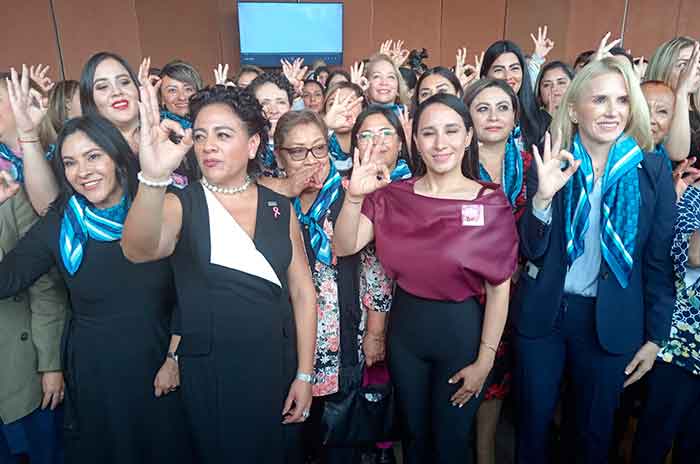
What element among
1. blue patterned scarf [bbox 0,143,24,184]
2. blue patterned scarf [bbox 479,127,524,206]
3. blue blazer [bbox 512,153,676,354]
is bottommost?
blue blazer [bbox 512,153,676,354]

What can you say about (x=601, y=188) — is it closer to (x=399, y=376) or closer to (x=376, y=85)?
(x=399, y=376)

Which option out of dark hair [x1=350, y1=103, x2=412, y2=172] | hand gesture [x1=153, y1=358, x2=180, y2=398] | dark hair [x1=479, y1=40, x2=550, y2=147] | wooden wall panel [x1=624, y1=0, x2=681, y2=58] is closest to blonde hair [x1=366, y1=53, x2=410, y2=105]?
dark hair [x1=479, y1=40, x2=550, y2=147]

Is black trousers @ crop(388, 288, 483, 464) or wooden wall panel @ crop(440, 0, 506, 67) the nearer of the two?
black trousers @ crop(388, 288, 483, 464)

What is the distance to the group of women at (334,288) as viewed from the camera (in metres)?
1.62

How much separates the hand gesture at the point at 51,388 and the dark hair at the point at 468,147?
1658mm

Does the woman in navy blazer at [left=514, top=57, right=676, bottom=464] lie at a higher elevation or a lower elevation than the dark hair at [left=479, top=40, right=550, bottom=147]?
lower

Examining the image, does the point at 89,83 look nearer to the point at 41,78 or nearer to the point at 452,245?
the point at 41,78

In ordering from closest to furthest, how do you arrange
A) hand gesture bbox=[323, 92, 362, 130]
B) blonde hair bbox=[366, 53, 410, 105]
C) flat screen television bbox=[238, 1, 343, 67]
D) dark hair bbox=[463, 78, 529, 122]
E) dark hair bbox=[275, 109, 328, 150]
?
dark hair bbox=[275, 109, 328, 150], dark hair bbox=[463, 78, 529, 122], hand gesture bbox=[323, 92, 362, 130], blonde hair bbox=[366, 53, 410, 105], flat screen television bbox=[238, 1, 343, 67]

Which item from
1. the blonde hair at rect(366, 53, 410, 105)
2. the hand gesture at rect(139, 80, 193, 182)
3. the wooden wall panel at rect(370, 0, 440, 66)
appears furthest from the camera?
the wooden wall panel at rect(370, 0, 440, 66)

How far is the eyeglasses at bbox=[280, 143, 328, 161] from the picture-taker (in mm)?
2045

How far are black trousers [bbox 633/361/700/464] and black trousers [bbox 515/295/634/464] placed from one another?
0.65 feet

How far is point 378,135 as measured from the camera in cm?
220

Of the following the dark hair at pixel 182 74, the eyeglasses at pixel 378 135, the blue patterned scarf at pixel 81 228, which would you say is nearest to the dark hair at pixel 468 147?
the eyeglasses at pixel 378 135

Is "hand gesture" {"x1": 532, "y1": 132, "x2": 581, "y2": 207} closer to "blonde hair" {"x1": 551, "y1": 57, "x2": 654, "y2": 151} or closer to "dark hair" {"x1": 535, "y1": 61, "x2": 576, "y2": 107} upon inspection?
"blonde hair" {"x1": 551, "y1": 57, "x2": 654, "y2": 151}
